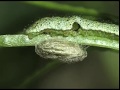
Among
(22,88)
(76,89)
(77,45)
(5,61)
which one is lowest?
(76,89)

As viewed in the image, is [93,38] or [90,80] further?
[90,80]

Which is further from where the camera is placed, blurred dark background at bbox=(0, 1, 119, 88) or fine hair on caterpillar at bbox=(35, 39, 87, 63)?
blurred dark background at bbox=(0, 1, 119, 88)

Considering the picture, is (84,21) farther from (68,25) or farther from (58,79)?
(58,79)

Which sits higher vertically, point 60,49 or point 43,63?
point 60,49

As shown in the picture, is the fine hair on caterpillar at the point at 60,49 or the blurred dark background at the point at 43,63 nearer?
the fine hair on caterpillar at the point at 60,49

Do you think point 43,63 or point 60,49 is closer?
point 60,49

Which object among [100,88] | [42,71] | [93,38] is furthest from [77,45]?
[100,88]

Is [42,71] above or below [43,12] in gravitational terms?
below

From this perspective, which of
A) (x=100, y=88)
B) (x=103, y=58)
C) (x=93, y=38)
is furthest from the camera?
(x=100, y=88)
